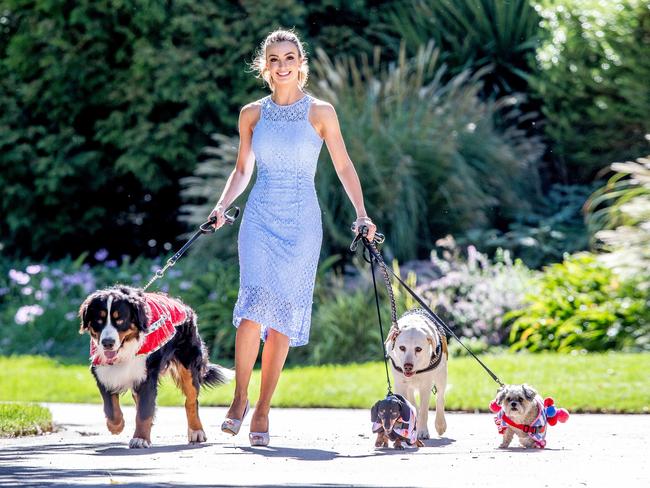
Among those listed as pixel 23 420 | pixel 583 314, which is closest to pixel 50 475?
pixel 23 420

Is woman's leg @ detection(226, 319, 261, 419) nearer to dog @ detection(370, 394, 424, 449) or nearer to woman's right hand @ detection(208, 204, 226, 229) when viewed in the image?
woman's right hand @ detection(208, 204, 226, 229)

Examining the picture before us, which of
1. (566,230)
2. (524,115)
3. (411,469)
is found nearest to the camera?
(411,469)

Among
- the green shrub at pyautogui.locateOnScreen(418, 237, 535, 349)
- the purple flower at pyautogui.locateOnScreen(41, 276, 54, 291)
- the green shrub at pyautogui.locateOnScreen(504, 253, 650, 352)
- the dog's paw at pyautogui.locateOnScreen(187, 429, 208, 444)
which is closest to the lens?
the dog's paw at pyautogui.locateOnScreen(187, 429, 208, 444)

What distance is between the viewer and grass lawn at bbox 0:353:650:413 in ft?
35.7

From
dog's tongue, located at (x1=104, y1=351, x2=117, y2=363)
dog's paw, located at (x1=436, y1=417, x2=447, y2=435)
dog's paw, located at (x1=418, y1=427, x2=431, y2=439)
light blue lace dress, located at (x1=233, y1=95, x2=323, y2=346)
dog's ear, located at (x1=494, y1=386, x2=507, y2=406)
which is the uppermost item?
light blue lace dress, located at (x1=233, y1=95, x2=323, y2=346)

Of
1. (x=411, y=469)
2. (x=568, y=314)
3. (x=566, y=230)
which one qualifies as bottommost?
(x=411, y=469)

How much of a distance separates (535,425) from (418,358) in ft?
2.64

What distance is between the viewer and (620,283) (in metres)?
14.0

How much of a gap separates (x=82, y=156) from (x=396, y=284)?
22.3 feet

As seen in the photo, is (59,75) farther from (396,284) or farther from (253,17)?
(396,284)

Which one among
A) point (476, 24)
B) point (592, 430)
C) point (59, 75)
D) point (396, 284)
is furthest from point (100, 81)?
point (592, 430)

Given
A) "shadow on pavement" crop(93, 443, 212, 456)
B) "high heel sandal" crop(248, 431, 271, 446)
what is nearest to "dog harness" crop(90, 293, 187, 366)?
"shadow on pavement" crop(93, 443, 212, 456)

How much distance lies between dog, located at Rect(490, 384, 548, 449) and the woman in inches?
47.5

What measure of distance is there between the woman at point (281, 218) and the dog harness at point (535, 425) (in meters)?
1.24
